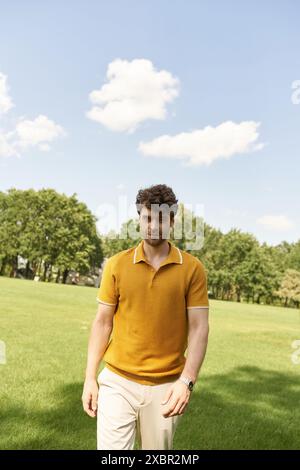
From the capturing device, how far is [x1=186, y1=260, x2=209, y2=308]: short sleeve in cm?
358

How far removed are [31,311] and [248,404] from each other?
17.0 m

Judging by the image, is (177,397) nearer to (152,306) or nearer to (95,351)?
(152,306)

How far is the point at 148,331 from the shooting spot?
11.9 ft

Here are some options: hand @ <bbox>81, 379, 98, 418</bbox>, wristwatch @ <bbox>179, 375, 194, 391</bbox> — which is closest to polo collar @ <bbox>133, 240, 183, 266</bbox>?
wristwatch @ <bbox>179, 375, 194, 391</bbox>

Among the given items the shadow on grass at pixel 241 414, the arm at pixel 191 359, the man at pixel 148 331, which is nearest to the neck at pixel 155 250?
the man at pixel 148 331

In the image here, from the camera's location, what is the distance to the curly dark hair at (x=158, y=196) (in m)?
3.54

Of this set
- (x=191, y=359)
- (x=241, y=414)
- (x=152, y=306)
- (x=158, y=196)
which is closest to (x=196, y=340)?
(x=191, y=359)

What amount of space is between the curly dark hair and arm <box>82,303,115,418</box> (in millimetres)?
893

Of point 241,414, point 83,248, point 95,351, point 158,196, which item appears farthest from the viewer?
point 83,248

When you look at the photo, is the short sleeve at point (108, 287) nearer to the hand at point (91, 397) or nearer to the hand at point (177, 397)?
the hand at point (91, 397)

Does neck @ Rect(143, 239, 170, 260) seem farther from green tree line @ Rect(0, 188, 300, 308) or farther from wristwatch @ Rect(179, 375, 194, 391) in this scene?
green tree line @ Rect(0, 188, 300, 308)

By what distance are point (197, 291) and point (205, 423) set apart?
Result: 15.9 feet

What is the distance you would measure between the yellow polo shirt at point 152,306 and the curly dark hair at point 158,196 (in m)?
0.40
